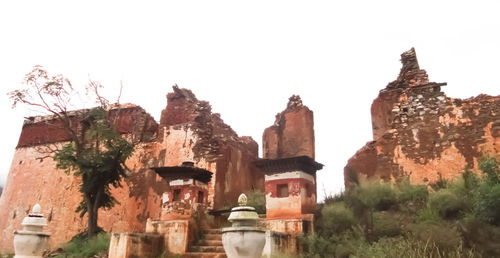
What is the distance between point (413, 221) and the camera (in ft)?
30.1

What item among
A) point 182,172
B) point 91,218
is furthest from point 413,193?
point 91,218

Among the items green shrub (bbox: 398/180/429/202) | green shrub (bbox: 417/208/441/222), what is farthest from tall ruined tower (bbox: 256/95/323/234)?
green shrub (bbox: 417/208/441/222)

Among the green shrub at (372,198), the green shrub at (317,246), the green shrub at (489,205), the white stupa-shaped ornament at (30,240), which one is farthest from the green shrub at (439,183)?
the white stupa-shaped ornament at (30,240)

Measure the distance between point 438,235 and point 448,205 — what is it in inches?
63.3

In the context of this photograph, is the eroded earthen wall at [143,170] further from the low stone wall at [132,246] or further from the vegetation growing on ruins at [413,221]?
the vegetation growing on ruins at [413,221]

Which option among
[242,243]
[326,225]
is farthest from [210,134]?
[242,243]

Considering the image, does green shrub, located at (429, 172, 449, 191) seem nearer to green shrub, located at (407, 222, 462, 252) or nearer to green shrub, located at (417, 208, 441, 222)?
green shrub, located at (417, 208, 441, 222)

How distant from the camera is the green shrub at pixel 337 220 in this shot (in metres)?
9.50

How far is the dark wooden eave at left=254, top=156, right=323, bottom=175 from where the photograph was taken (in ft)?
34.7

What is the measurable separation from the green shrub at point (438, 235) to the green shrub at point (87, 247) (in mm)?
8331

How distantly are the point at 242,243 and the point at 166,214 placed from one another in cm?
547

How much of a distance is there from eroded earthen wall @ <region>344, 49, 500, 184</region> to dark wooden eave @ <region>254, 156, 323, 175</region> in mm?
2566

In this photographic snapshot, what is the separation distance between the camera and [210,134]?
1767 centimetres

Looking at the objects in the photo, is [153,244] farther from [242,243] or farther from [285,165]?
[242,243]
